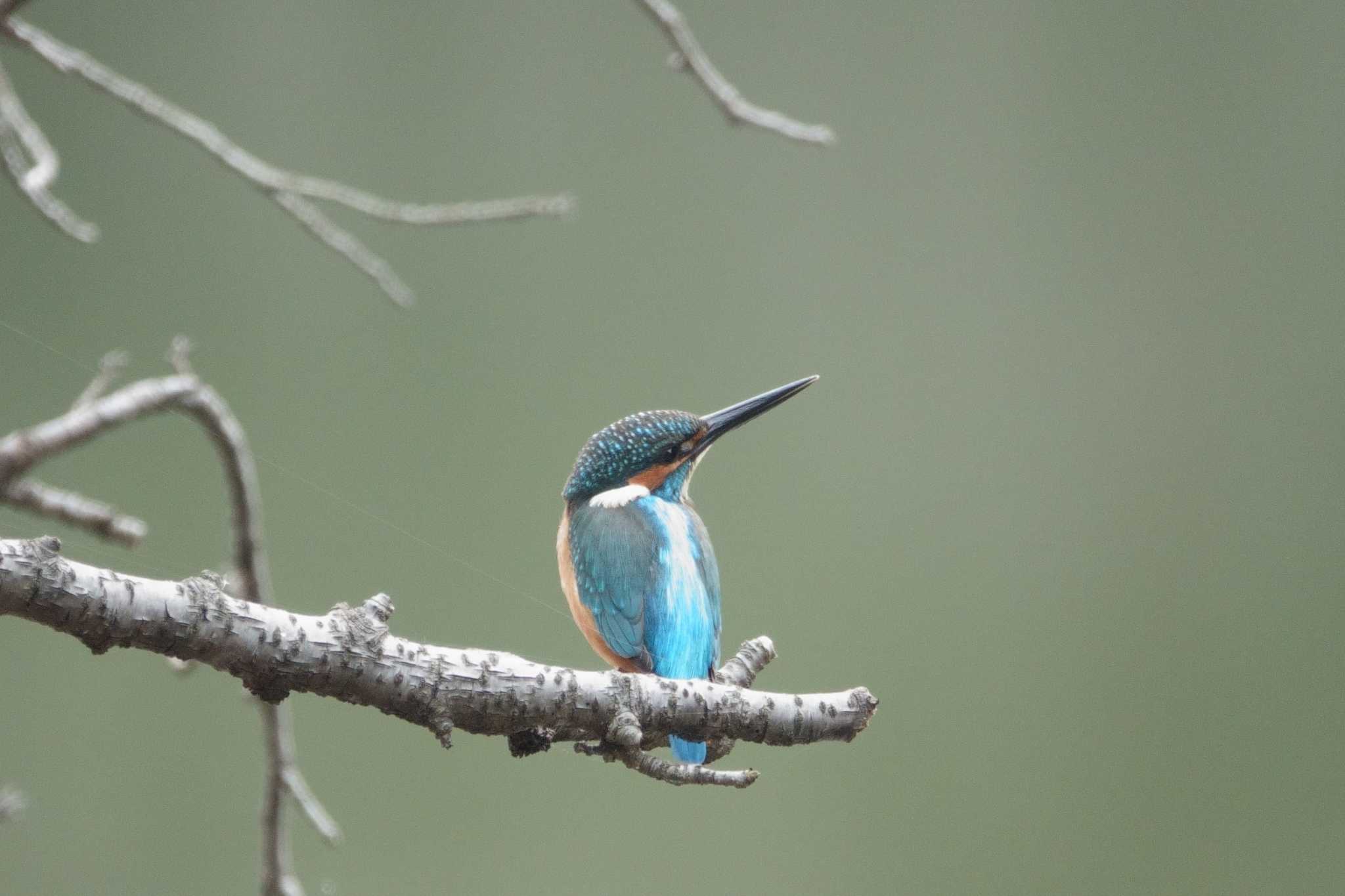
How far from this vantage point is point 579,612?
132 centimetres

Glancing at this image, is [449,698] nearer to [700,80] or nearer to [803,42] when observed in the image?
[700,80]

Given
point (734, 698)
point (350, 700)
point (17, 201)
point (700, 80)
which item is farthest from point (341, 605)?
point (17, 201)

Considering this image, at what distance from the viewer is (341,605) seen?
0.71 metres

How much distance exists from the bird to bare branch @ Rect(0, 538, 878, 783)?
390 millimetres

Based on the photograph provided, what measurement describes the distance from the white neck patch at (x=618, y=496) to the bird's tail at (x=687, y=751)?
0.34 metres

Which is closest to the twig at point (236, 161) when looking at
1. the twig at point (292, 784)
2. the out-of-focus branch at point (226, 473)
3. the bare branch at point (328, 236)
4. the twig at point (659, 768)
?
the bare branch at point (328, 236)

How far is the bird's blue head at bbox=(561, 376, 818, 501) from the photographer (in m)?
1.37

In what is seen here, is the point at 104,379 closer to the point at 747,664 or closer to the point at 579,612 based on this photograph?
the point at 747,664

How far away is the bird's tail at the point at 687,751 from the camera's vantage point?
1.07 metres

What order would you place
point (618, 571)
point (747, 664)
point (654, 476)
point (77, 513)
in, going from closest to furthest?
point (77, 513) < point (747, 664) < point (618, 571) < point (654, 476)

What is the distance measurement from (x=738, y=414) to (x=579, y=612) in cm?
27

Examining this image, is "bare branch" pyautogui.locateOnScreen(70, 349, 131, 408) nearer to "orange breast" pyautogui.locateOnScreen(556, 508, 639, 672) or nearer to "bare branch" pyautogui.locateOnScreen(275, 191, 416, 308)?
"bare branch" pyautogui.locateOnScreen(275, 191, 416, 308)

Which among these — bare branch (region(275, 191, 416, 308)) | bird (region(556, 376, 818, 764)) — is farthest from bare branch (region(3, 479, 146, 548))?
bird (region(556, 376, 818, 764))

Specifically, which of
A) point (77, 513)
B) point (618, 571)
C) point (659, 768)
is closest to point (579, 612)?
point (618, 571)
